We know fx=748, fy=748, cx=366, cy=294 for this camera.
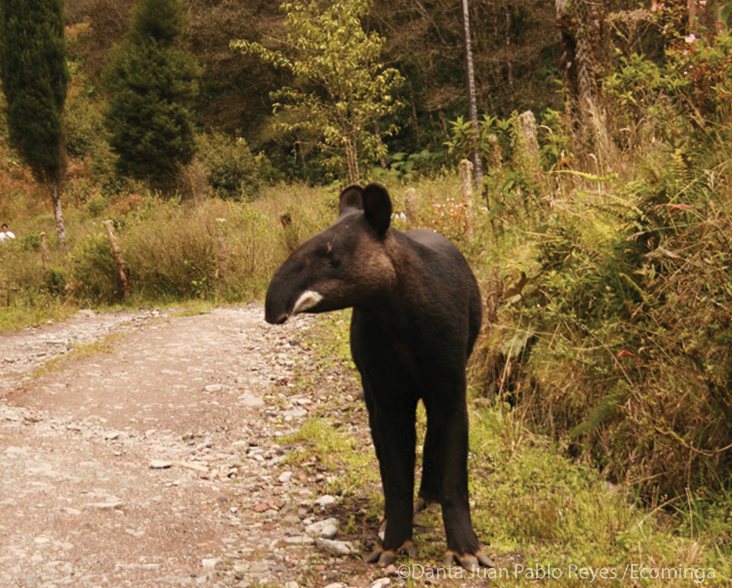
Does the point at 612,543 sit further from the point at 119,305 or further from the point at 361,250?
the point at 119,305

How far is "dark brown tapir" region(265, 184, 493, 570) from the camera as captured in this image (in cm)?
309

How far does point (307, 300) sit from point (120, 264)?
39.0 ft

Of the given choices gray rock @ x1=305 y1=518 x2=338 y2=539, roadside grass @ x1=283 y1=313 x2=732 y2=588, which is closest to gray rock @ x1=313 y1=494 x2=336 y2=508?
roadside grass @ x1=283 y1=313 x2=732 y2=588

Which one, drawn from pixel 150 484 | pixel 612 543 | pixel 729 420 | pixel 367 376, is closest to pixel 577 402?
pixel 729 420

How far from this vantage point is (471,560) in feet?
11.2

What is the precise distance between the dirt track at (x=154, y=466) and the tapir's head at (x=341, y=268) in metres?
1.36

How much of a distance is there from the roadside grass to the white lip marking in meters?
1.38

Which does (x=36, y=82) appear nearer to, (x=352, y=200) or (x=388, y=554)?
(x=352, y=200)

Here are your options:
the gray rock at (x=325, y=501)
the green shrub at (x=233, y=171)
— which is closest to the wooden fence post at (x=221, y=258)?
the gray rock at (x=325, y=501)

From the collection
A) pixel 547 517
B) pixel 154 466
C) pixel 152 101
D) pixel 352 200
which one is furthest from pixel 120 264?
pixel 152 101

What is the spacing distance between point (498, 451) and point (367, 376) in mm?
1722

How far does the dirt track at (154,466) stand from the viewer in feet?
11.8

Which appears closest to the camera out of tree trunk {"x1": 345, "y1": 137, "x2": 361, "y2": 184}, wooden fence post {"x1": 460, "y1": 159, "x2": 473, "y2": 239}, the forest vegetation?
the forest vegetation

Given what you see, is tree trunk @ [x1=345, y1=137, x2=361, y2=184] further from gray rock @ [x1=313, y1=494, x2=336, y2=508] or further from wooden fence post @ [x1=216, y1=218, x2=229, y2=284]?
gray rock @ [x1=313, y1=494, x2=336, y2=508]
